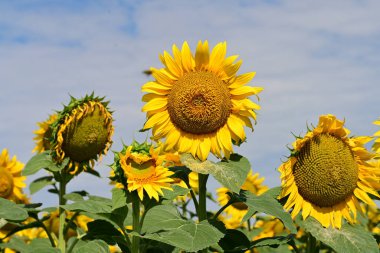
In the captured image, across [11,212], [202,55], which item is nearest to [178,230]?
[11,212]

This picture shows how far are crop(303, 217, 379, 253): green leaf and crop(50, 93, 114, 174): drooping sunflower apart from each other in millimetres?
1775

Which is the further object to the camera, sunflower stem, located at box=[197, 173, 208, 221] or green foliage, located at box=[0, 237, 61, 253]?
green foliage, located at box=[0, 237, 61, 253]

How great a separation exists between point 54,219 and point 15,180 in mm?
590

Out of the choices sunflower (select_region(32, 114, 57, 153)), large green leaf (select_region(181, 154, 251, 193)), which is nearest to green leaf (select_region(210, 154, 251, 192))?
large green leaf (select_region(181, 154, 251, 193))

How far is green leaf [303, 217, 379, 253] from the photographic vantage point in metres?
4.20

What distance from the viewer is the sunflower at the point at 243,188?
7.75 metres

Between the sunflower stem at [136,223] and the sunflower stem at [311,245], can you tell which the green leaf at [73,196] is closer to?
the sunflower stem at [136,223]

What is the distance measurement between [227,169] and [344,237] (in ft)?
3.12

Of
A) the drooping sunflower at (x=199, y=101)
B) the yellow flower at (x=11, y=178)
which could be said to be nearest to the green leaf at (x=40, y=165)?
the drooping sunflower at (x=199, y=101)

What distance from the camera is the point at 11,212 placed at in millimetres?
4215

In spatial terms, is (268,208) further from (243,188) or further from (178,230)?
(243,188)

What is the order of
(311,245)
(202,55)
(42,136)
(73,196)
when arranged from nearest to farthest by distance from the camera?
1. (202,55)
2. (311,245)
3. (73,196)
4. (42,136)

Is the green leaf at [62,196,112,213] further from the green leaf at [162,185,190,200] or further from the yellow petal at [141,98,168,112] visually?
the yellow petal at [141,98,168,112]

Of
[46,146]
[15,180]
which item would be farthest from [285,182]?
[15,180]
